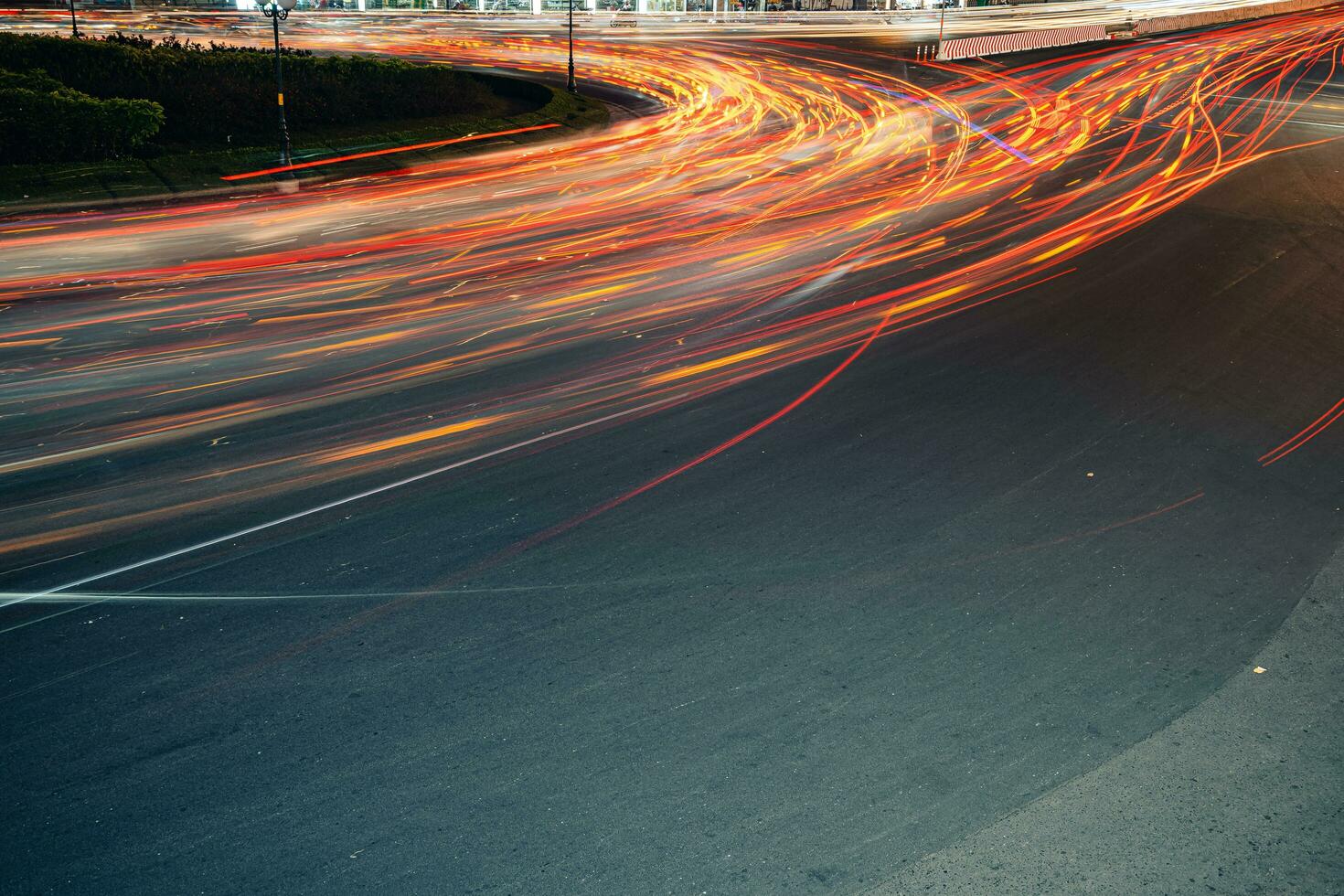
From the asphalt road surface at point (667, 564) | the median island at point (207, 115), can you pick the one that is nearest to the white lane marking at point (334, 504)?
the asphalt road surface at point (667, 564)

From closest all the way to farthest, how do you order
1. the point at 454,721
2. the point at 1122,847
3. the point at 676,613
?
the point at 1122,847
the point at 454,721
the point at 676,613

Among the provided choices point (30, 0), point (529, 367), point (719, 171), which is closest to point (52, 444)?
point (529, 367)

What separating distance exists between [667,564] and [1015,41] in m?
48.8

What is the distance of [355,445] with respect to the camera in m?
10.5

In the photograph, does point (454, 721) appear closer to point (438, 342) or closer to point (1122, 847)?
point (1122, 847)

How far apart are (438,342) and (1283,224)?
16.7 m

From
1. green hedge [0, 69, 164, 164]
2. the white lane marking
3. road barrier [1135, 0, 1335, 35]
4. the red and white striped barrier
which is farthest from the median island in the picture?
road barrier [1135, 0, 1335, 35]

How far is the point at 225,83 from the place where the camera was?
91.9 feet

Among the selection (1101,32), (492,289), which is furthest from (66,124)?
(1101,32)

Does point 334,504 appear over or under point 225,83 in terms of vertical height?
under

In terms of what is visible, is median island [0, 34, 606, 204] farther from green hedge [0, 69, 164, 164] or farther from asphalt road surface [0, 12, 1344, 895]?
asphalt road surface [0, 12, 1344, 895]

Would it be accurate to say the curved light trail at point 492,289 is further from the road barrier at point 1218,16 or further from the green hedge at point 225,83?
the road barrier at point 1218,16

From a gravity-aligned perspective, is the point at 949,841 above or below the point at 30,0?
below

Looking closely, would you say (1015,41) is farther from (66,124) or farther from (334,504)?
(334,504)
